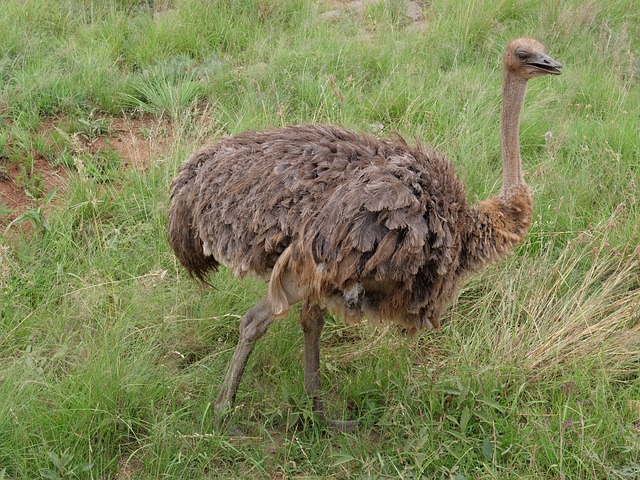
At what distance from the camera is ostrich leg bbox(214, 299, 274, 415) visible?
286 cm

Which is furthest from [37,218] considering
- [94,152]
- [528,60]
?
[528,60]

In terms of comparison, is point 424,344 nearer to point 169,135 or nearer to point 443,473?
point 443,473

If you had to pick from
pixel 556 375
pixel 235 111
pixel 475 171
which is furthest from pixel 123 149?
pixel 556 375

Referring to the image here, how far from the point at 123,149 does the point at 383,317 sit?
2.29 meters

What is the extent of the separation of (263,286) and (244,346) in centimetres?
59

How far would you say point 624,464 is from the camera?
Result: 273cm

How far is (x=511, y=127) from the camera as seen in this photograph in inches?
116

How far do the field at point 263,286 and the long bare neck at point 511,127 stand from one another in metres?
0.69

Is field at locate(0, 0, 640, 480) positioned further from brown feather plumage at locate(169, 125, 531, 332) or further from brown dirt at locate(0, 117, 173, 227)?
brown feather plumage at locate(169, 125, 531, 332)

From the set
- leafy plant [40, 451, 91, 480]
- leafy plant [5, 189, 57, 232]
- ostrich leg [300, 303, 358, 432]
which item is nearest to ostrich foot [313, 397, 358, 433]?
ostrich leg [300, 303, 358, 432]

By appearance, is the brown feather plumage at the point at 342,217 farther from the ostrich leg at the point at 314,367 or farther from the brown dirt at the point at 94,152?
the brown dirt at the point at 94,152

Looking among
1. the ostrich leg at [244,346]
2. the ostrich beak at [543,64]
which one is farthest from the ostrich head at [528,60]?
the ostrich leg at [244,346]

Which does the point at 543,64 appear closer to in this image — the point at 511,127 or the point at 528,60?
the point at 528,60

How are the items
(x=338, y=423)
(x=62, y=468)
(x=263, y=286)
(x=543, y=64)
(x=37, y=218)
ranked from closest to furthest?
(x=62, y=468)
(x=543, y=64)
(x=338, y=423)
(x=263, y=286)
(x=37, y=218)
